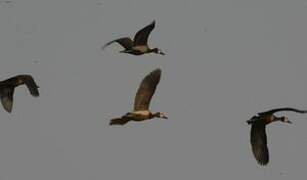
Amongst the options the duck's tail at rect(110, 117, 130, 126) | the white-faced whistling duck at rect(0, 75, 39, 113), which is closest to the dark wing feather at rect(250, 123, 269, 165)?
the duck's tail at rect(110, 117, 130, 126)

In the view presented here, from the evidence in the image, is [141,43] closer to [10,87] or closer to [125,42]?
[125,42]

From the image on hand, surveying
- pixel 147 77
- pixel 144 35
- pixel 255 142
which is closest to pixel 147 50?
pixel 144 35

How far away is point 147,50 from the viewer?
24.2 metres

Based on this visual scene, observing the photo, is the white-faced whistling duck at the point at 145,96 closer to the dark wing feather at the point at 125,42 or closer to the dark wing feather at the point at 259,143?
the dark wing feather at the point at 259,143

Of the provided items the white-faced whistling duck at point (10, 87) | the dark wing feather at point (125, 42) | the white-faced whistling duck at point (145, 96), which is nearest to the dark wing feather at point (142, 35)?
the dark wing feather at point (125, 42)

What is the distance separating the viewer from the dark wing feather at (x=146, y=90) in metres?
21.5

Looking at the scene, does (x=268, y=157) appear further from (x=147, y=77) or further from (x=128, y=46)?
(x=128, y=46)

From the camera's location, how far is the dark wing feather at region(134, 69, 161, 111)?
846 inches

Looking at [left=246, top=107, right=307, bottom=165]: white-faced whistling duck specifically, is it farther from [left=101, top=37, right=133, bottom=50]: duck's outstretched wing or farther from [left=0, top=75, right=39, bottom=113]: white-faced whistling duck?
[left=0, top=75, right=39, bottom=113]: white-faced whistling duck

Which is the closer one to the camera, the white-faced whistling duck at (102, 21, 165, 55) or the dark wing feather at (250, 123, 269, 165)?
the dark wing feather at (250, 123, 269, 165)

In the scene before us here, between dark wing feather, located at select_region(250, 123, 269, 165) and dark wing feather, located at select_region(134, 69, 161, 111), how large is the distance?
Result: 2.32 meters

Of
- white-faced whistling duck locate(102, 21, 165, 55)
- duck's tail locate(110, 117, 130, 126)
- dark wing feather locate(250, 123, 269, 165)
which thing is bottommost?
dark wing feather locate(250, 123, 269, 165)

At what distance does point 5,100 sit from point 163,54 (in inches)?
168

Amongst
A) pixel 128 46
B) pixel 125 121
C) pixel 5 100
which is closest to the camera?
pixel 125 121
